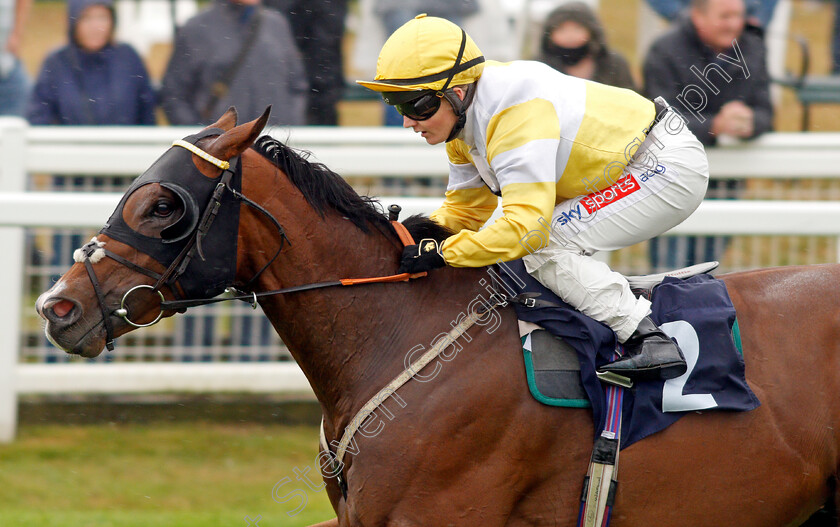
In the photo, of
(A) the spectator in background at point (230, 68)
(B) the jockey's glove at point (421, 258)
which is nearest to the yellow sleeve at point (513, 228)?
(B) the jockey's glove at point (421, 258)

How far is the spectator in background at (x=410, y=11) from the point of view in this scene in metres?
7.01

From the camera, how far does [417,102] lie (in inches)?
119

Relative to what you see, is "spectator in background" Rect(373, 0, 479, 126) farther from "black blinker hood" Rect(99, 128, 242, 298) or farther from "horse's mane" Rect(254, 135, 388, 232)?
"black blinker hood" Rect(99, 128, 242, 298)

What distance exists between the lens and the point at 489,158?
3.03 metres

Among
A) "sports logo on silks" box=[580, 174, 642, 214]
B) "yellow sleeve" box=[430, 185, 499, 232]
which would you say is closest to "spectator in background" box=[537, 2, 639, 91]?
"yellow sleeve" box=[430, 185, 499, 232]

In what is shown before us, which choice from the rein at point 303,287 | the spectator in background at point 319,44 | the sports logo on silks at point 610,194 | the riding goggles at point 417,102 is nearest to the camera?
the rein at point 303,287

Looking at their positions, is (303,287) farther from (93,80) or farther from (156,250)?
(93,80)

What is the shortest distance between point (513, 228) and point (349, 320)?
584 mm

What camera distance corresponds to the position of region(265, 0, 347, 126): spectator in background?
21.1ft

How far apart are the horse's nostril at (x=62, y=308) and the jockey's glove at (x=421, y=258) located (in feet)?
3.16

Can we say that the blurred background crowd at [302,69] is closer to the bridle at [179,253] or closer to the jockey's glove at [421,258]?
the jockey's glove at [421,258]

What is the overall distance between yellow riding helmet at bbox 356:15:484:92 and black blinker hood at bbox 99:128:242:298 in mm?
519

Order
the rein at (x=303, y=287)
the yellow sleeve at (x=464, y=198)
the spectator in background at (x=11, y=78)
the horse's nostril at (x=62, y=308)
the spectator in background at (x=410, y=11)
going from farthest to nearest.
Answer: the spectator in background at (x=11, y=78) → the spectator in background at (x=410, y=11) → the yellow sleeve at (x=464, y=198) → the rein at (x=303, y=287) → the horse's nostril at (x=62, y=308)

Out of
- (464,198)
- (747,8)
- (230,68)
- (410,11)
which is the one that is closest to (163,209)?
(464,198)
